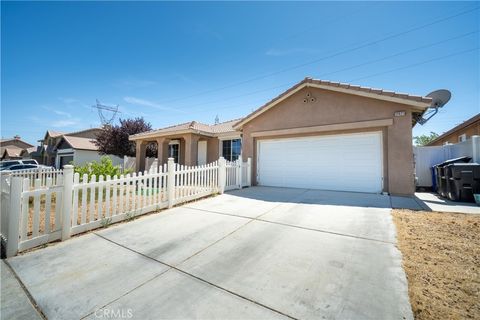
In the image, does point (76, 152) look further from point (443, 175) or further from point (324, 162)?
point (443, 175)

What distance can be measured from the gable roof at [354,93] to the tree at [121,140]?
14.8 meters

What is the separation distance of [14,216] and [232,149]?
36.3 ft

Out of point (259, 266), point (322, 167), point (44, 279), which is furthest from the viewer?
point (322, 167)

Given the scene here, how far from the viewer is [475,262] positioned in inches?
108

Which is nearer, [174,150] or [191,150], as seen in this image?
[191,150]

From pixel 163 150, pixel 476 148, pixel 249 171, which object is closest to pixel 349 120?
pixel 476 148

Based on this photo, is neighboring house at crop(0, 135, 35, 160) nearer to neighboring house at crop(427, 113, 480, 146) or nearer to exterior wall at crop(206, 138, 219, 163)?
exterior wall at crop(206, 138, 219, 163)

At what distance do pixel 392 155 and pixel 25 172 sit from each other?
52.7 ft

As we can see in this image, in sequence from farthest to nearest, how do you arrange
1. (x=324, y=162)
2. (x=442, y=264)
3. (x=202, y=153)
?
(x=202, y=153) → (x=324, y=162) → (x=442, y=264)

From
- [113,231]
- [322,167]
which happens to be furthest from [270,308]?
[322,167]

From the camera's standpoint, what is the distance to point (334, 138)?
8789mm

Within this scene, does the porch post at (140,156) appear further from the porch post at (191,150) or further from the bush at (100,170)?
the bush at (100,170)

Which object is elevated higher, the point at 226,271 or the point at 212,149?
the point at 212,149

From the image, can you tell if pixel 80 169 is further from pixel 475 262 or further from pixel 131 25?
pixel 475 262
